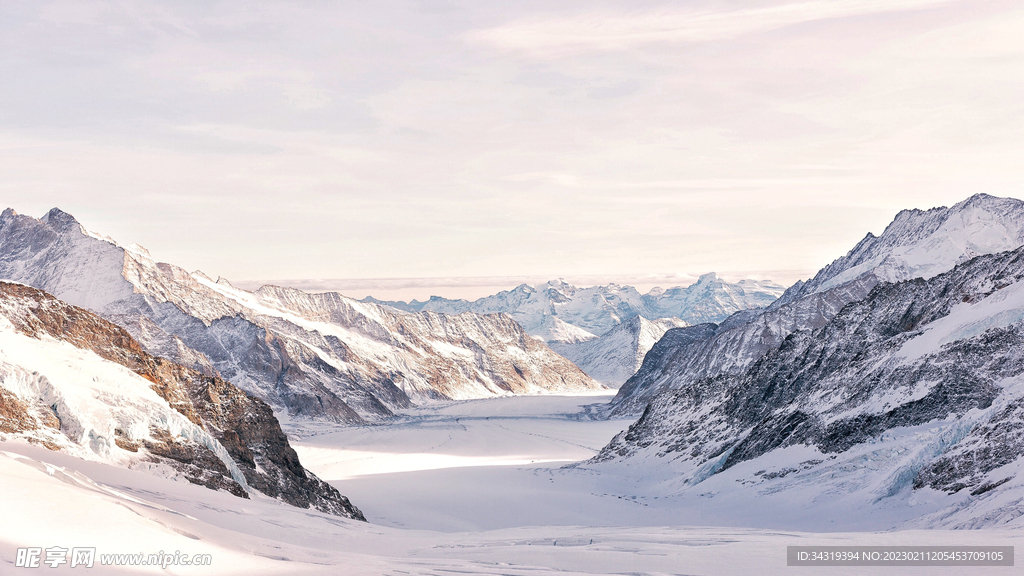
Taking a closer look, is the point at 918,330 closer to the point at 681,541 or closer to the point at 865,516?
the point at 865,516

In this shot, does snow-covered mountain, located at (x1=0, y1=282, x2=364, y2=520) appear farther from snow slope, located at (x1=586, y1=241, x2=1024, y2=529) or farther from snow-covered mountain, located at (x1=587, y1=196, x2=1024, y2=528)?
snow slope, located at (x1=586, y1=241, x2=1024, y2=529)

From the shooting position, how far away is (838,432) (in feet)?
268

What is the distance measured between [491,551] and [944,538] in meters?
24.9

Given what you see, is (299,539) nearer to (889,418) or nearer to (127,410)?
(127,410)

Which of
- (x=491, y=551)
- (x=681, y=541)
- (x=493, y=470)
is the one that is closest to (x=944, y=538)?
(x=681, y=541)

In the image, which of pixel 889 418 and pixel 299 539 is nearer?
pixel 299 539

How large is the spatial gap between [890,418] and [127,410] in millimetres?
71080

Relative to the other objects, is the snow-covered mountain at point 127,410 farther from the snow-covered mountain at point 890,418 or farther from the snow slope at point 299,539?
the snow-covered mountain at point 890,418

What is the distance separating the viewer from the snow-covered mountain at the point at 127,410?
165 feet

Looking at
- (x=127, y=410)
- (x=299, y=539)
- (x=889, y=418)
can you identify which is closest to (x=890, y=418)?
(x=889, y=418)

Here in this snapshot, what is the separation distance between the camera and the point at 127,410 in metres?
56.1

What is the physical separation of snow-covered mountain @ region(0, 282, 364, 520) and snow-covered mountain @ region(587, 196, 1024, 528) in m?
48.5

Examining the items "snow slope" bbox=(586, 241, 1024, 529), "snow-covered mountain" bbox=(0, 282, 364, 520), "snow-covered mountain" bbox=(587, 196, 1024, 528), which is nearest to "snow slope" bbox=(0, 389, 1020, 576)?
"snow-covered mountain" bbox=(0, 282, 364, 520)

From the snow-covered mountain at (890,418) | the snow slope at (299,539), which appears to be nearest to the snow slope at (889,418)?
the snow-covered mountain at (890,418)
